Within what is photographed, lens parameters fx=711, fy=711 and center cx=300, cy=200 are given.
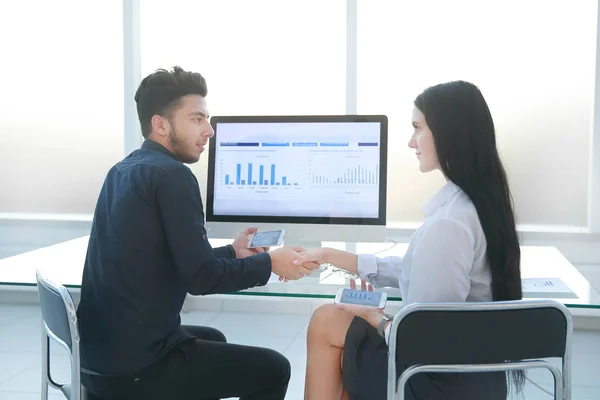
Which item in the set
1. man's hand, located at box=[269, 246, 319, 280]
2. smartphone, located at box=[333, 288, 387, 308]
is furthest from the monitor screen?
smartphone, located at box=[333, 288, 387, 308]

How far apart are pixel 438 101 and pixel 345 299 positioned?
56 cm

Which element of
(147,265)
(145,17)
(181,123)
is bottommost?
(147,265)

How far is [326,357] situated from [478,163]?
645 mm

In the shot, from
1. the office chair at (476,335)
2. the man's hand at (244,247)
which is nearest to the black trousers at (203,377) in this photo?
the office chair at (476,335)

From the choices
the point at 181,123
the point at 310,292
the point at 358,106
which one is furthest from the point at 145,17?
the point at 310,292

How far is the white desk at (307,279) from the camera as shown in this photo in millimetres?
1928

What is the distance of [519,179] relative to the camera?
400cm

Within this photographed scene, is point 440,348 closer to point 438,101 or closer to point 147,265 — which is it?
point 438,101

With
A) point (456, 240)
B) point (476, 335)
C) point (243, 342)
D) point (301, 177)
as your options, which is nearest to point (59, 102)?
point (243, 342)

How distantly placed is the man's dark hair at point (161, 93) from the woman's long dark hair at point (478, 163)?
689 mm

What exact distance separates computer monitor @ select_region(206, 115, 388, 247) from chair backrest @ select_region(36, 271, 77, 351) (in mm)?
857

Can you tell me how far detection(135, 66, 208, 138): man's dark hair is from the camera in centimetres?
A: 192

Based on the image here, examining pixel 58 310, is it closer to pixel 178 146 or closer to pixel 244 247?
pixel 178 146

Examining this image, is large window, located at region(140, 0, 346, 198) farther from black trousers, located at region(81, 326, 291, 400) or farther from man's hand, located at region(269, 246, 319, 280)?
black trousers, located at region(81, 326, 291, 400)
